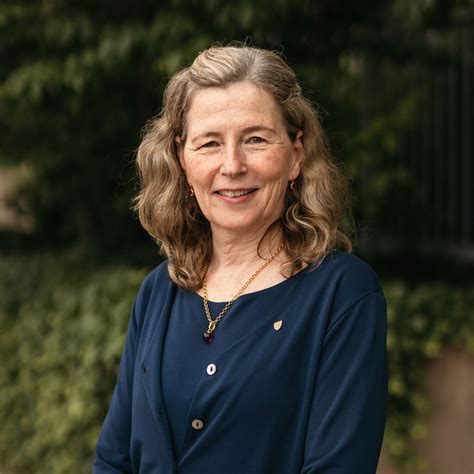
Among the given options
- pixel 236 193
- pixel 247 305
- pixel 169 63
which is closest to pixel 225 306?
pixel 247 305

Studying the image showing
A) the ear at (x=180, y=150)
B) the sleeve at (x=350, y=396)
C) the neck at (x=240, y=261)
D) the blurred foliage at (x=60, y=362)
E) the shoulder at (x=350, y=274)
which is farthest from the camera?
the blurred foliage at (x=60, y=362)

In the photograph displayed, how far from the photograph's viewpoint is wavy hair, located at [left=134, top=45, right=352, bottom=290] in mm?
2178

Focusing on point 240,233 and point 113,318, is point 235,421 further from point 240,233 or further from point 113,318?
point 113,318

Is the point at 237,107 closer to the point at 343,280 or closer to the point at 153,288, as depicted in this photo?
the point at 343,280

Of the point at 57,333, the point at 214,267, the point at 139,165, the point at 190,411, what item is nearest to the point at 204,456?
the point at 190,411

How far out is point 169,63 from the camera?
4246 mm

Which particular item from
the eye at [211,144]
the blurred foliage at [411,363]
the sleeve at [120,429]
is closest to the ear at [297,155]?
the eye at [211,144]

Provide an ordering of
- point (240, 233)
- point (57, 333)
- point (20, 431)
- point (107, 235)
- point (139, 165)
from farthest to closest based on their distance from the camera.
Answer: point (107, 235), point (20, 431), point (57, 333), point (139, 165), point (240, 233)

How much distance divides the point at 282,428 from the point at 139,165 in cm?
97

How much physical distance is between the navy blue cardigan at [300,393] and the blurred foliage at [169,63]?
196 cm

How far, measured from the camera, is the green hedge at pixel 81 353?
14.3ft

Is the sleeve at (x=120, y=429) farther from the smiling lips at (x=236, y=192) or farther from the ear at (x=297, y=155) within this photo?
the ear at (x=297, y=155)

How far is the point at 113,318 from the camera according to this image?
15.8 ft

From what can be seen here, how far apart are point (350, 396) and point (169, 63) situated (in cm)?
271
